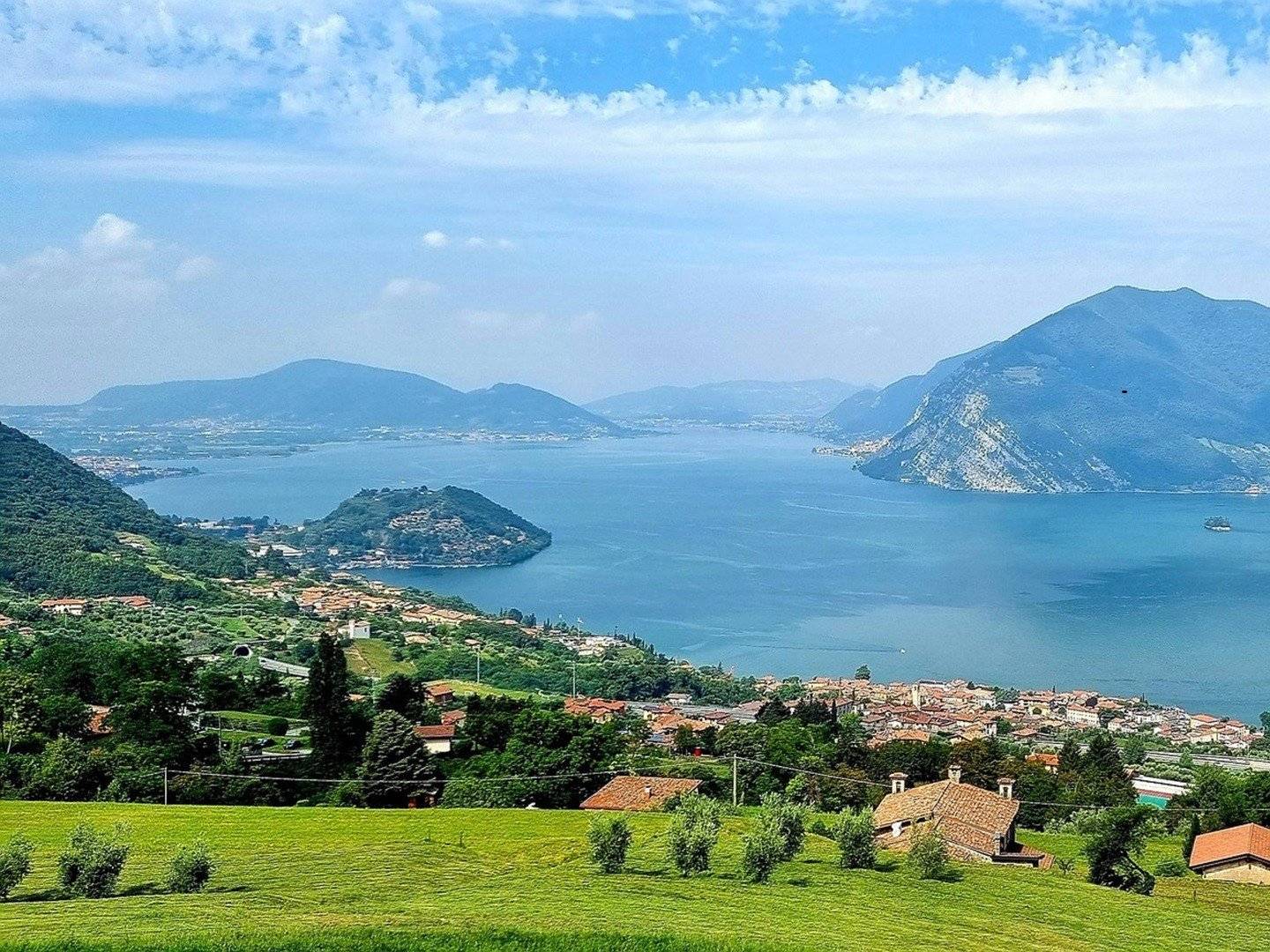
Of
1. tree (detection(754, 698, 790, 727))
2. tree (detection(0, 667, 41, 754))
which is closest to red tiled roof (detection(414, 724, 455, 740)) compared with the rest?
tree (detection(0, 667, 41, 754))

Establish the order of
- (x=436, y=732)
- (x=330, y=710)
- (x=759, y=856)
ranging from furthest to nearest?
(x=436, y=732) < (x=330, y=710) < (x=759, y=856)

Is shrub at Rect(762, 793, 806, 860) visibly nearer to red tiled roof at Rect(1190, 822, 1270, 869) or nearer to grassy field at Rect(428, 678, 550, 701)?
red tiled roof at Rect(1190, 822, 1270, 869)

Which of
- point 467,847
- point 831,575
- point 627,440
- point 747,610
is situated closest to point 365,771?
point 467,847

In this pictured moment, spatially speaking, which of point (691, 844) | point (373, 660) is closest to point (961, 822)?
point (691, 844)

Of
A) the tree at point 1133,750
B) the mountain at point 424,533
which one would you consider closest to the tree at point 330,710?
the tree at point 1133,750

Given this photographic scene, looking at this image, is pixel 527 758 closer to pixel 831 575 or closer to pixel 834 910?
pixel 834 910

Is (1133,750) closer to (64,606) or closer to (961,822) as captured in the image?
(961,822)

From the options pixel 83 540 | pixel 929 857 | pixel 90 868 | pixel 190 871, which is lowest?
pixel 929 857
